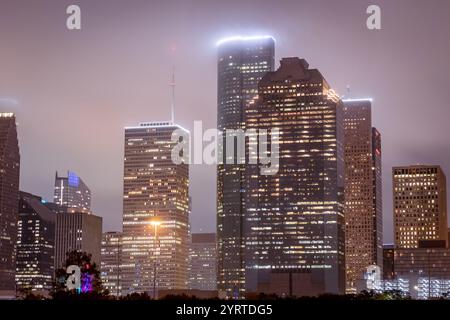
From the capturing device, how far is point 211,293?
630 ft
